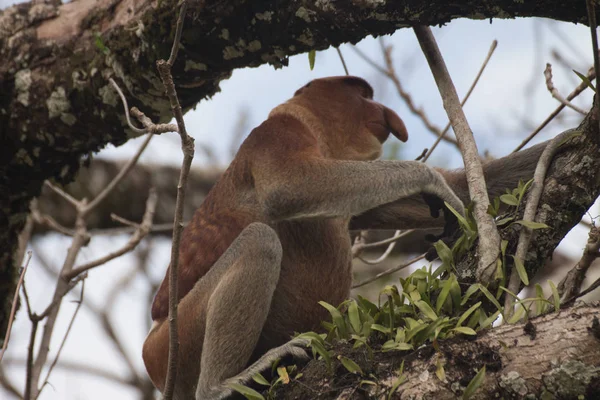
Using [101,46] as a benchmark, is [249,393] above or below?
below

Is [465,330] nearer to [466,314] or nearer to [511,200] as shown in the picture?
[466,314]

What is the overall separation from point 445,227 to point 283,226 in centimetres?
96

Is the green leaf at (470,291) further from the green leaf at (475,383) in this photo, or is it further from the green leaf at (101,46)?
the green leaf at (101,46)

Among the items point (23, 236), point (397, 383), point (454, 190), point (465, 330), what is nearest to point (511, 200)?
point (465, 330)

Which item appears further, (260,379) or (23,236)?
(23,236)

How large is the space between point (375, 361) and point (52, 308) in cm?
189

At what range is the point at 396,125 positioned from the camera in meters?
4.38

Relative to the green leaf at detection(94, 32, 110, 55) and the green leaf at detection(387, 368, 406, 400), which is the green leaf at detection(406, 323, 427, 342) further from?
the green leaf at detection(94, 32, 110, 55)

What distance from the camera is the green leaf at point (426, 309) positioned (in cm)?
259

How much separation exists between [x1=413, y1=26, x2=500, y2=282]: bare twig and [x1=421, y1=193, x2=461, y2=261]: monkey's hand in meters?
0.26

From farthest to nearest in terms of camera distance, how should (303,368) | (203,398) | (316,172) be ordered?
(316,172), (203,398), (303,368)

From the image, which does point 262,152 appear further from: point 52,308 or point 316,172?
point 52,308

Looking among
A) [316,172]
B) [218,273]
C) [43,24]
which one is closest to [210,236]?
[218,273]

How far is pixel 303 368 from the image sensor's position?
2.83 meters
